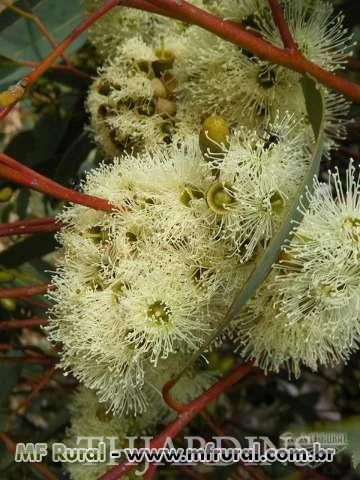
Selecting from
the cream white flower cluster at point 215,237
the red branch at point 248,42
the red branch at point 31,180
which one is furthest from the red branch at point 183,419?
the red branch at point 248,42

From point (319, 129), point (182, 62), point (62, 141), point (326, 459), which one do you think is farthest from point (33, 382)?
point (319, 129)

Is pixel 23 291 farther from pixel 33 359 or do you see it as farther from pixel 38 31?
pixel 38 31

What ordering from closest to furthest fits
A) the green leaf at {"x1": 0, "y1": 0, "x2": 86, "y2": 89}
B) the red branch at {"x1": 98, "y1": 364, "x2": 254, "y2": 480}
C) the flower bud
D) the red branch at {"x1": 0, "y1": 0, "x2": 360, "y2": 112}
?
the red branch at {"x1": 0, "y1": 0, "x2": 360, "y2": 112} < the red branch at {"x1": 98, "y1": 364, "x2": 254, "y2": 480} < the flower bud < the green leaf at {"x1": 0, "y1": 0, "x2": 86, "y2": 89}

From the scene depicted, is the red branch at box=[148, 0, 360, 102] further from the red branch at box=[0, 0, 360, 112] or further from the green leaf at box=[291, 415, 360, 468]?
the green leaf at box=[291, 415, 360, 468]

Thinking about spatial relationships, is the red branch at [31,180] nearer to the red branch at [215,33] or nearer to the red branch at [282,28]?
the red branch at [215,33]

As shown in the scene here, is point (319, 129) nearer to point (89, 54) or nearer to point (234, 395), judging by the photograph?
point (89, 54)

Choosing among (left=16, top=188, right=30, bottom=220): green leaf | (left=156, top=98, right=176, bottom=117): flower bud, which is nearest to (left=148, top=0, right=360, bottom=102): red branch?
(left=156, top=98, right=176, bottom=117): flower bud
